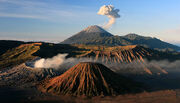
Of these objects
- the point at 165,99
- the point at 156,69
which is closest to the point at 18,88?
the point at 165,99

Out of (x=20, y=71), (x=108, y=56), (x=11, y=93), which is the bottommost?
(x=11, y=93)

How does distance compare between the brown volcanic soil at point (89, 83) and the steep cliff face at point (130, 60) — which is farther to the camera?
the steep cliff face at point (130, 60)

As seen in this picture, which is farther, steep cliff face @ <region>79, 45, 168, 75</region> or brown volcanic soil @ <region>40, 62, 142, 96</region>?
steep cliff face @ <region>79, 45, 168, 75</region>

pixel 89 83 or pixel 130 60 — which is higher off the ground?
pixel 130 60

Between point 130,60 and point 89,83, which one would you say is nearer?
point 89,83

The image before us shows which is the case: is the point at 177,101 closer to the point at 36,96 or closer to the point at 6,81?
the point at 36,96

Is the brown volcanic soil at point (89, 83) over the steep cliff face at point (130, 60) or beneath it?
beneath

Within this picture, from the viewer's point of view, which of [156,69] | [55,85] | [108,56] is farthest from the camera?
[108,56]

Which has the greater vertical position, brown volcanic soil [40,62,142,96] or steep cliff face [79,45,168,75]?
steep cliff face [79,45,168,75]
